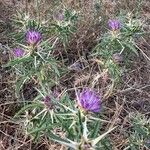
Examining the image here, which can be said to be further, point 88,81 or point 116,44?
point 88,81

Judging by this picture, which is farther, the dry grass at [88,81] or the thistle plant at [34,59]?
the dry grass at [88,81]

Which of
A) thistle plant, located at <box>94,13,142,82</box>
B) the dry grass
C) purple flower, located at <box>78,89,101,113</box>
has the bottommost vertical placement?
the dry grass

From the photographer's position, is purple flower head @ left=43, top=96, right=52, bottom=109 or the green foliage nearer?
purple flower head @ left=43, top=96, right=52, bottom=109

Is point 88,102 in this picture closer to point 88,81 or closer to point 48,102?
point 48,102

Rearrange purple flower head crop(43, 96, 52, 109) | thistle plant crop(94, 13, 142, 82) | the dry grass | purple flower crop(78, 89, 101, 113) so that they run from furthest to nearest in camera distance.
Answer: thistle plant crop(94, 13, 142, 82) → the dry grass → purple flower head crop(43, 96, 52, 109) → purple flower crop(78, 89, 101, 113)

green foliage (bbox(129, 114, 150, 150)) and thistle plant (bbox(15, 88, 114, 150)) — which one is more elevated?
thistle plant (bbox(15, 88, 114, 150))

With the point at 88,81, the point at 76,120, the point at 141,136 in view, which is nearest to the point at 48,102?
the point at 76,120

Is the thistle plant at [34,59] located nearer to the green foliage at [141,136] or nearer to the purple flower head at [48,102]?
the purple flower head at [48,102]

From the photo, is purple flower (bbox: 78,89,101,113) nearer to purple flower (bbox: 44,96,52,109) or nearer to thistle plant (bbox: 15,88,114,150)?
thistle plant (bbox: 15,88,114,150)

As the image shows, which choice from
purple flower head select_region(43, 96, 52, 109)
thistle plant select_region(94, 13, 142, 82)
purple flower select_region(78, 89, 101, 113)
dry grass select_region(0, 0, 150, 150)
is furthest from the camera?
thistle plant select_region(94, 13, 142, 82)

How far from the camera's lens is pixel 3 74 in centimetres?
249

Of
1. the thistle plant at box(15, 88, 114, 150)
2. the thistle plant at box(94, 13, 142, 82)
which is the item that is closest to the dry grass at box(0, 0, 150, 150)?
the thistle plant at box(94, 13, 142, 82)

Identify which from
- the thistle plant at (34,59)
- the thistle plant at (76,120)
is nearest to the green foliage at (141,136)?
the thistle plant at (76,120)

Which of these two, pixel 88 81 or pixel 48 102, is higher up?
pixel 48 102
